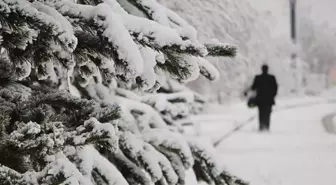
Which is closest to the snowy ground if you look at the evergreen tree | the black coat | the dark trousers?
the dark trousers

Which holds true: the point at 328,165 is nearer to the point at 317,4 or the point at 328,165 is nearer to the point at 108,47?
the point at 317,4

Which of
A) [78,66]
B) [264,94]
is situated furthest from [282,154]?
[264,94]

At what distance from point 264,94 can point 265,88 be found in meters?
0.21

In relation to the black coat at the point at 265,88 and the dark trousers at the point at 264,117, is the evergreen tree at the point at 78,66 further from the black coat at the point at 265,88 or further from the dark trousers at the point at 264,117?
the black coat at the point at 265,88

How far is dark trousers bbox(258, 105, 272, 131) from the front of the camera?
4.27 metres

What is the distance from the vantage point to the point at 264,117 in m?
4.82

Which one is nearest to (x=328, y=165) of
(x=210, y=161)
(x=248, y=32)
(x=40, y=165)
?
(x=248, y=32)

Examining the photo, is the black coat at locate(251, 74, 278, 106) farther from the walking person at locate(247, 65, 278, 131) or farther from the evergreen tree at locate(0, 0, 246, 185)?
the evergreen tree at locate(0, 0, 246, 185)

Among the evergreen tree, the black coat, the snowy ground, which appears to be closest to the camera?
the evergreen tree

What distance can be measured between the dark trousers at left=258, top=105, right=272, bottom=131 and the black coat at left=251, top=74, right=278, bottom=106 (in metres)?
0.05

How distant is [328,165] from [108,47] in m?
1.49

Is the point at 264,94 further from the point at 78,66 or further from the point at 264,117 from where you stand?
the point at 78,66

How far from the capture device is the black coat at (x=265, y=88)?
4523 millimetres

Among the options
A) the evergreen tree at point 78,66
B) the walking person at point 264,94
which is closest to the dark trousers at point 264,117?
the walking person at point 264,94
